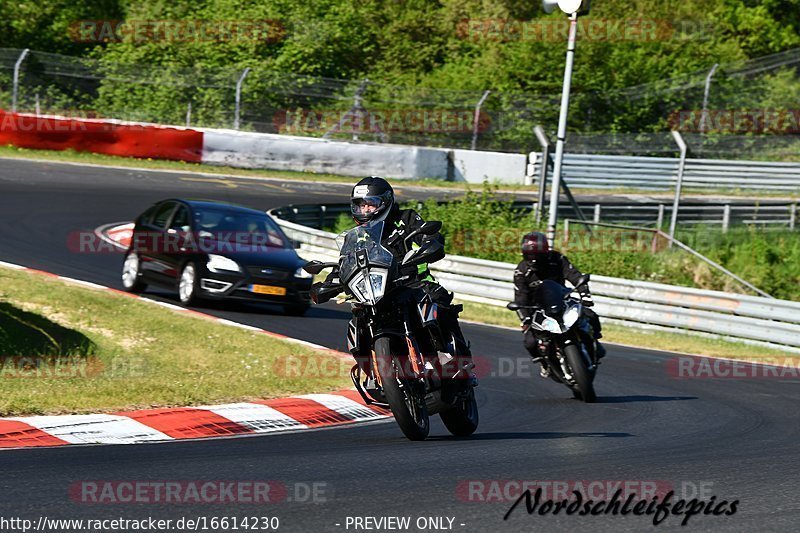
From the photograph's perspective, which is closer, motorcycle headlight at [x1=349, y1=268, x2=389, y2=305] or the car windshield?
motorcycle headlight at [x1=349, y1=268, x2=389, y2=305]

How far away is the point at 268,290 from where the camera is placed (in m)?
16.2

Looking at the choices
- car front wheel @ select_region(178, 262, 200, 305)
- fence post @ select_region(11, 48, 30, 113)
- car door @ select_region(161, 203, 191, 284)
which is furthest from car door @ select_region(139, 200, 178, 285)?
fence post @ select_region(11, 48, 30, 113)

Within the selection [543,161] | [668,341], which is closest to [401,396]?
[668,341]

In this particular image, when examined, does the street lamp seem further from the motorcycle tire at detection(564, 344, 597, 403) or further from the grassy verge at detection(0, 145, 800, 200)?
the grassy verge at detection(0, 145, 800, 200)

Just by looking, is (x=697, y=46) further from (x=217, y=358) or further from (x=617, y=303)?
(x=217, y=358)

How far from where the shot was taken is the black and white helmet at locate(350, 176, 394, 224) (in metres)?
7.66

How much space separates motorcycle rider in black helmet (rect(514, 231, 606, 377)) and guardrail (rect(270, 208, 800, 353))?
22.7ft

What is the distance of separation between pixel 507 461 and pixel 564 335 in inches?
164

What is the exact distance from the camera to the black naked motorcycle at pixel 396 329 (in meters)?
7.35

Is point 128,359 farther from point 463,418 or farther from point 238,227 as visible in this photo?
point 238,227

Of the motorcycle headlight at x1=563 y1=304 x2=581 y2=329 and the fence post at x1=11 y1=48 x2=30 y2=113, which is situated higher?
the fence post at x1=11 y1=48 x2=30 y2=113

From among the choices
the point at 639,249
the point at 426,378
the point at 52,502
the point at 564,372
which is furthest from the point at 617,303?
the point at 52,502

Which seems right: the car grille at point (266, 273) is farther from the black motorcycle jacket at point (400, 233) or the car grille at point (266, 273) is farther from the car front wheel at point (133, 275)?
the black motorcycle jacket at point (400, 233)

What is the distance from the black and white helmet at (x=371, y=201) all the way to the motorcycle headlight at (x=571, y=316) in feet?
12.5
